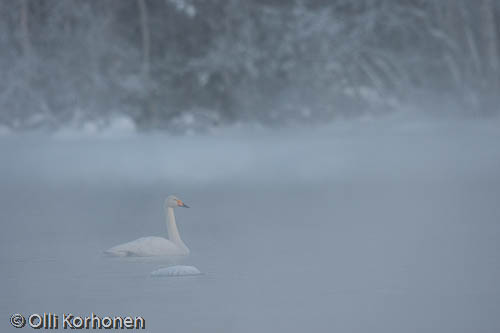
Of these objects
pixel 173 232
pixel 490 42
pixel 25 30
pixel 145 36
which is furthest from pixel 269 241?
pixel 490 42

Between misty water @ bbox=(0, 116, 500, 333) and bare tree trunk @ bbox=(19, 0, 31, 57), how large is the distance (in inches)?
197

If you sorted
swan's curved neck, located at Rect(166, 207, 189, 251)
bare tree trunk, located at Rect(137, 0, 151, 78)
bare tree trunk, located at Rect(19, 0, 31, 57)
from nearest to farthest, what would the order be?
swan's curved neck, located at Rect(166, 207, 189, 251)
bare tree trunk, located at Rect(19, 0, 31, 57)
bare tree trunk, located at Rect(137, 0, 151, 78)

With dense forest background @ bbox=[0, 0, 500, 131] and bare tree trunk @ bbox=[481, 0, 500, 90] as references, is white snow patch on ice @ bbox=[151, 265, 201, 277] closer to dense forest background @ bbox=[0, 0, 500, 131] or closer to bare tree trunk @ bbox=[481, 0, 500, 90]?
dense forest background @ bbox=[0, 0, 500, 131]

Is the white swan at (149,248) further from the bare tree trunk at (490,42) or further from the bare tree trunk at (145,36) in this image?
the bare tree trunk at (490,42)

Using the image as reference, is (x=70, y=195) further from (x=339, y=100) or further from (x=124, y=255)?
(x=339, y=100)

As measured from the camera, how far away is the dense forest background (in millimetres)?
17406

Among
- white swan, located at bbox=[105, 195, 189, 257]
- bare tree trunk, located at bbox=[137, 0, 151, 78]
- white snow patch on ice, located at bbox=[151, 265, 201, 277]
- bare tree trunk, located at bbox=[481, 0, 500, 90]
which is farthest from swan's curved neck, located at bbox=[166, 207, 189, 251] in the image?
bare tree trunk, located at bbox=[481, 0, 500, 90]

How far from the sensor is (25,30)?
17.7m

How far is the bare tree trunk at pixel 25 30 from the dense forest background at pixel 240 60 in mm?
26

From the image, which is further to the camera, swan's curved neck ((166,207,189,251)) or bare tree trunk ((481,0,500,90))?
bare tree trunk ((481,0,500,90))

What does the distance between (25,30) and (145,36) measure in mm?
2297

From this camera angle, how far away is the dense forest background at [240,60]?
57.1 ft

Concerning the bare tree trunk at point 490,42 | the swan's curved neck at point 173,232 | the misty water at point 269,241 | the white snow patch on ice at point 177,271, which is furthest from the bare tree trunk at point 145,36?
the white snow patch on ice at point 177,271

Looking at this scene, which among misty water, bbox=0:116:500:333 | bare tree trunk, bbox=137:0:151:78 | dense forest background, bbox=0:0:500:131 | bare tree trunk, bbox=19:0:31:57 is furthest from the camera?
bare tree trunk, bbox=137:0:151:78
